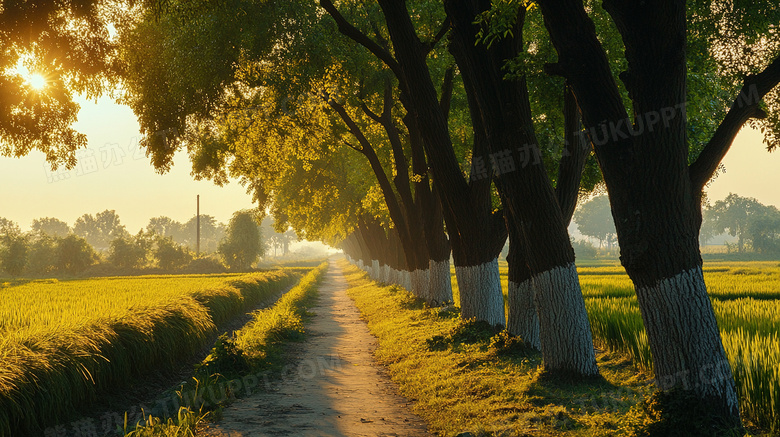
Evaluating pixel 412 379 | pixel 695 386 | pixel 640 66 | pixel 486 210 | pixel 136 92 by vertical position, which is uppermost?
pixel 136 92

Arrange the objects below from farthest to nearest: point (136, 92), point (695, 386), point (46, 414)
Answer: point (136, 92)
point (46, 414)
point (695, 386)

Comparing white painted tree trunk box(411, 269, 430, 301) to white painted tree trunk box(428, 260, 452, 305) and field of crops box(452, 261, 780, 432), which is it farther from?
field of crops box(452, 261, 780, 432)

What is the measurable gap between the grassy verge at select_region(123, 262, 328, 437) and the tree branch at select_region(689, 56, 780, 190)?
613 cm

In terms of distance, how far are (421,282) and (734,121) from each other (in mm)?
13810

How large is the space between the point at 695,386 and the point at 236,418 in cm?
540

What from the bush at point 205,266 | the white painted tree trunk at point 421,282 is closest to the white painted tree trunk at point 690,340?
the white painted tree trunk at point 421,282

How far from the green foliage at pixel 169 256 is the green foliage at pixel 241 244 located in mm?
4537

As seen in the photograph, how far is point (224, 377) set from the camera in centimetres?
915

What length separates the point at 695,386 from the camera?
15.7ft

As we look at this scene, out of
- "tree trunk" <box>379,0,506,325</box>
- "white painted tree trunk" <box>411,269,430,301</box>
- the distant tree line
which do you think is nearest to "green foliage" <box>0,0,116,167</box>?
"tree trunk" <box>379,0,506,325</box>

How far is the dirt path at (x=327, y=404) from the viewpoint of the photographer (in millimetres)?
6449

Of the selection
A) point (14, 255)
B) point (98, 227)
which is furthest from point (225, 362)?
point (98, 227)

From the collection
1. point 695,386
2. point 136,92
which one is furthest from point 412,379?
point 136,92

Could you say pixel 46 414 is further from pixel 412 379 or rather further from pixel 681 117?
pixel 681 117
